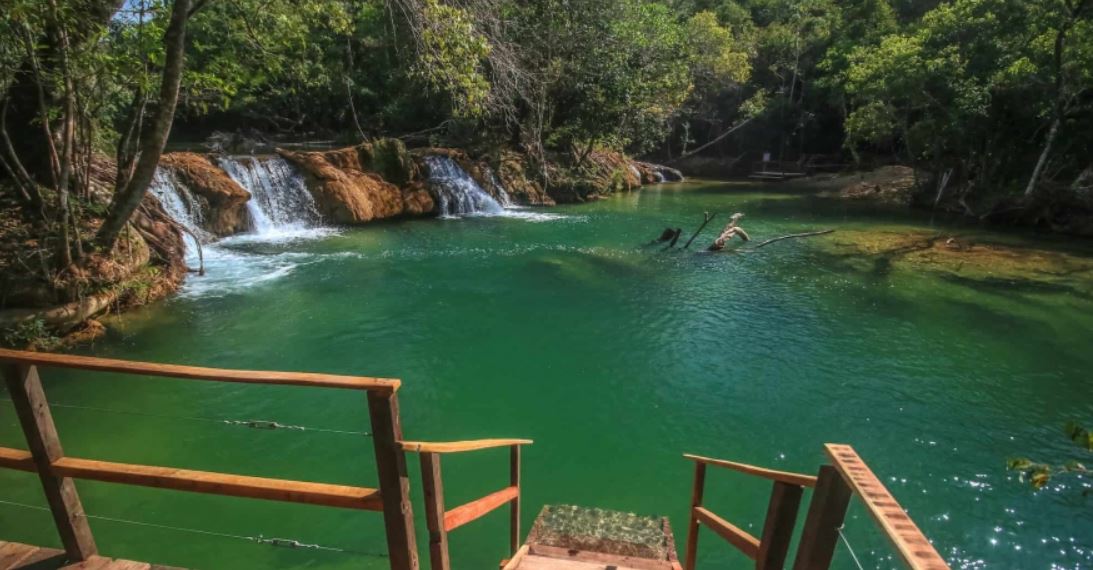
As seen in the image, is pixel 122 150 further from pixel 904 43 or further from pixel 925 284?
pixel 904 43

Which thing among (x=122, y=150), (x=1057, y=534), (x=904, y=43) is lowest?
(x=1057, y=534)

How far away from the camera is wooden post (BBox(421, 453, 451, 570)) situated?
2.66 m

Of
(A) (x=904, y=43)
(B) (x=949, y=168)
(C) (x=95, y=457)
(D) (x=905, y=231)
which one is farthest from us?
(B) (x=949, y=168)

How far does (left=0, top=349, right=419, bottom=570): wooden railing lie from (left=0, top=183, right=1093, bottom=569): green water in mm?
393

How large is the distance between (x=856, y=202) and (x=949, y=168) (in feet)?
12.9

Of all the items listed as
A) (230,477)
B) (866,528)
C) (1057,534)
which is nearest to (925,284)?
(1057,534)

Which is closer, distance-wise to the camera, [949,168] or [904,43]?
[904,43]

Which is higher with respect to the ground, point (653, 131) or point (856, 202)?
point (653, 131)

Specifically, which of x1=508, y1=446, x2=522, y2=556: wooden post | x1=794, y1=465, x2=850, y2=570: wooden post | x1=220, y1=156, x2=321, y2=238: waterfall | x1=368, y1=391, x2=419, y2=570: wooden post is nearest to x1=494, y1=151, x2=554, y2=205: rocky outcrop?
x1=220, y1=156, x2=321, y2=238: waterfall

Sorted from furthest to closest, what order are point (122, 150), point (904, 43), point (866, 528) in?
point (904, 43), point (122, 150), point (866, 528)

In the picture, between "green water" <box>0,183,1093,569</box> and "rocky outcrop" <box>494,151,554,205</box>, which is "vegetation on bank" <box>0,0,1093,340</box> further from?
"green water" <box>0,183,1093,569</box>

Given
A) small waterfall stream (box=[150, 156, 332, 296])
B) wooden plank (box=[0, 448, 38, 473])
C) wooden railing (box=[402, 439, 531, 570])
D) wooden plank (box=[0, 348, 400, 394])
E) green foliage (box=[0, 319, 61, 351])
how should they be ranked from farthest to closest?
small waterfall stream (box=[150, 156, 332, 296])
green foliage (box=[0, 319, 61, 351])
wooden plank (box=[0, 448, 38, 473])
wooden railing (box=[402, 439, 531, 570])
wooden plank (box=[0, 348, 400, 394])

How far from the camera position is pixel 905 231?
20.0 metres

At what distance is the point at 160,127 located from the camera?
7512mm
